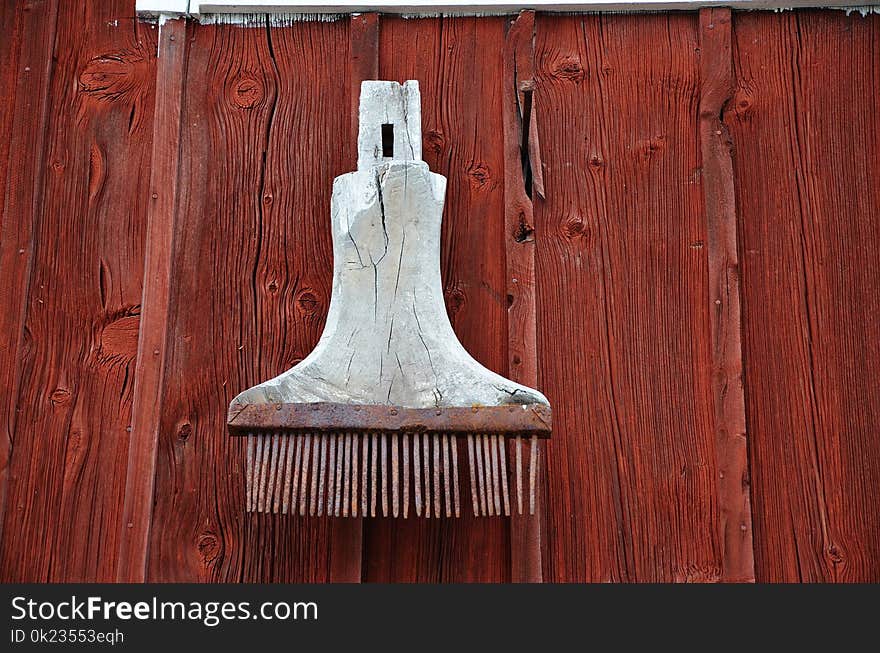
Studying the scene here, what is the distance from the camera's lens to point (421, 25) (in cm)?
299

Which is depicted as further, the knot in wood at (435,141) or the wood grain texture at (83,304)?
the knot in wood at (435,141)

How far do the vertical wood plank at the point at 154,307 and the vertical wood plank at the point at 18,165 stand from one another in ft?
0.95

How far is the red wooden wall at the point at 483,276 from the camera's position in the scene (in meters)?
2.69

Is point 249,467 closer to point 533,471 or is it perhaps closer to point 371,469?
point 371,469

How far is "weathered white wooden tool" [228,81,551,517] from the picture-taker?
2.46m

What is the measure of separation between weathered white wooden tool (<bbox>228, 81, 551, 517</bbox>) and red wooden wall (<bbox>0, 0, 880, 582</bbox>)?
A: 0.18 metres

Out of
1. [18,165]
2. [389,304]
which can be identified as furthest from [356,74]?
[18,165]

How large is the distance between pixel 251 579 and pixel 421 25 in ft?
4.75

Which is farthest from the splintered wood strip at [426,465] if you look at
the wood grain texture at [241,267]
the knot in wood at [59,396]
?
the knot in wood at [59,396]

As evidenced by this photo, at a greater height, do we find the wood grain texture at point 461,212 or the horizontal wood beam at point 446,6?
the horizontal wood beam at point 446,6

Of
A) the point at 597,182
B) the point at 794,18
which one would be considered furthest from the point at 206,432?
the point at 794,18

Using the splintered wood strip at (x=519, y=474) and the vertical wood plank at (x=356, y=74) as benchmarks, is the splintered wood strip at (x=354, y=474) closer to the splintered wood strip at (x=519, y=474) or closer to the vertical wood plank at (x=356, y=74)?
the vertical wood plank at (x=356, y=74)

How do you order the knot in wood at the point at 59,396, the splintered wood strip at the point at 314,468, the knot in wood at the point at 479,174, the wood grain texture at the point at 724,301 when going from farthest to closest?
the knot in wood at the point at 479,174 < the knot in wood at the point at 59,396 < the wood grain texture at the point at 724,301 < the splintered wood strip at the point at 314,468

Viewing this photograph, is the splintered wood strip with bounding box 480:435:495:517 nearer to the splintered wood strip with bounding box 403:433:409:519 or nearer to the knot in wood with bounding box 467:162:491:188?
the splintered wood strip with bounding box 403:433:409:519
